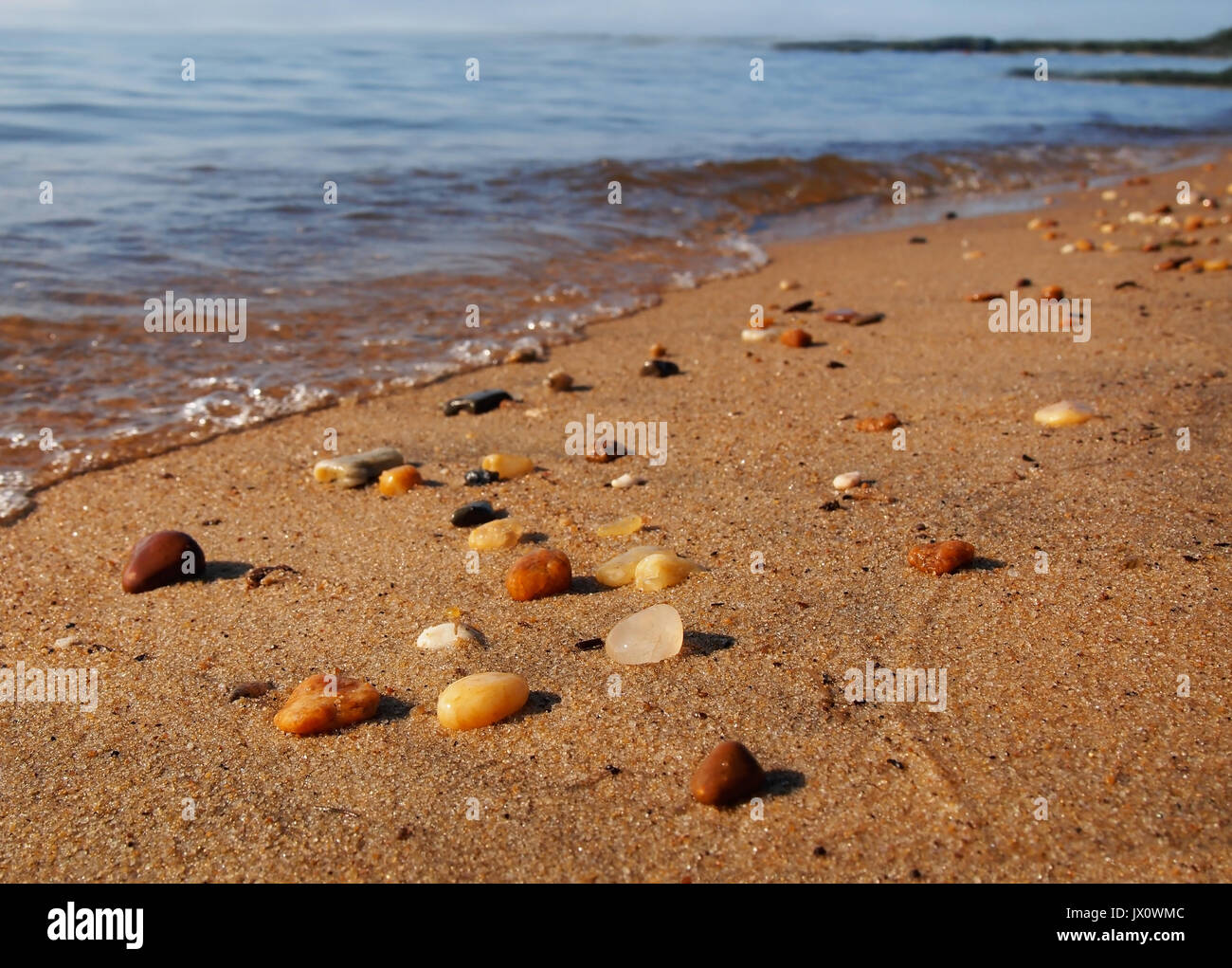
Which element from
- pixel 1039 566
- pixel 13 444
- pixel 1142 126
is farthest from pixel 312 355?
pixel 1142 126

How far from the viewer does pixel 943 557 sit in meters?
2.56

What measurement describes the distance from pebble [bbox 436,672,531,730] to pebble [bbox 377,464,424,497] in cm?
141

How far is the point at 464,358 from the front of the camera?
16.6 ft

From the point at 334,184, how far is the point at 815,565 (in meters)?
7.39

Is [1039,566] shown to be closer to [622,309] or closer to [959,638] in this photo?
[959,638]

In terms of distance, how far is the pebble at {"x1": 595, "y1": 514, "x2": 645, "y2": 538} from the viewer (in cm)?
300

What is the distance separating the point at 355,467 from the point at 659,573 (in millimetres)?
1416

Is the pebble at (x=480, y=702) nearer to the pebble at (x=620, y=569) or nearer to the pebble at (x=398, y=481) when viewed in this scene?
the pebble at (x=620, y=569)

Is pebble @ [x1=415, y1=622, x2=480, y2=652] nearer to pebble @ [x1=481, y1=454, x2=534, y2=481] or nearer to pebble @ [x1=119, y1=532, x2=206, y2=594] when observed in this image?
pebble @ [x1=119, y1=532, x2=206, y2=594]

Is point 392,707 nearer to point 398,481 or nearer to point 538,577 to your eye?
point 538,577

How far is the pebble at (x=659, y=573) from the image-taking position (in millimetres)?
2635

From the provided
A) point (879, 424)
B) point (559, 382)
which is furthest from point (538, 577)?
point (559, 382)

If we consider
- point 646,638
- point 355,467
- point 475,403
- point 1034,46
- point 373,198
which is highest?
point 1034,46

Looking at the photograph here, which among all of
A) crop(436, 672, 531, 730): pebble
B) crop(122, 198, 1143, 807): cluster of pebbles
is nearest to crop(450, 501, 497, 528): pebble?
crop(122, 198, 1143, 807): cluster of pebbles
